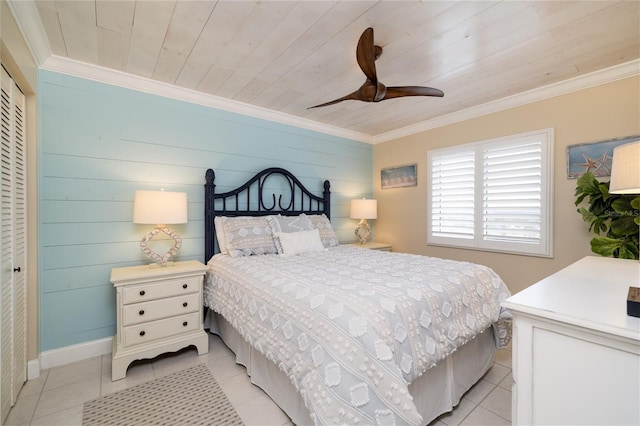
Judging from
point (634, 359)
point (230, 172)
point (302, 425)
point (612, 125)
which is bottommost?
point (302, 425)

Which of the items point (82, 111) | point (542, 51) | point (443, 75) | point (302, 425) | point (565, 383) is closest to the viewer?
point (565, 383)

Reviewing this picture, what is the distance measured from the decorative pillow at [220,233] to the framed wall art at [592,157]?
3.41 metres

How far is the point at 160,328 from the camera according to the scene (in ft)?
7.38

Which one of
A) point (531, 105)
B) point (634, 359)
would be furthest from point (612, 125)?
point (634, 359)

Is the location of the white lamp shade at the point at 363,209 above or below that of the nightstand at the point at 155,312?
above

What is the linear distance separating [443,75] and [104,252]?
3.41 metres

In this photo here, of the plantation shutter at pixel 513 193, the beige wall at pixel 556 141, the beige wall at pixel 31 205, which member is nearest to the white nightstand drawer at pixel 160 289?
the beige wall at pixel 31 205

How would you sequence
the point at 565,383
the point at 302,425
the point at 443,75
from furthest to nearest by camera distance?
the point at 443,75, the point at 302,425, the point at 565,383

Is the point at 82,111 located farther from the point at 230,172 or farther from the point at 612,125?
the point at 612,125

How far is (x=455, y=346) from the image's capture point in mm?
1616

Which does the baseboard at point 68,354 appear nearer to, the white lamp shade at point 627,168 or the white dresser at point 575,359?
the white dresser at point 575,359

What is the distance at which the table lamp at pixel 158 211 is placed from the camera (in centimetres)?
230

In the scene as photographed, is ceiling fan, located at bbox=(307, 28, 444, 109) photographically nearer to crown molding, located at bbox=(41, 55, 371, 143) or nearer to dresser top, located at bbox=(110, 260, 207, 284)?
crown molding, located at bbox=(41, 55, 371, 143)

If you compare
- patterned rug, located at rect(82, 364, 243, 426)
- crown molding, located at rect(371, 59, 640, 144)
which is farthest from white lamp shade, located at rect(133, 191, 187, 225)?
crown molding, located at rect(371, 59, 640, 144)
